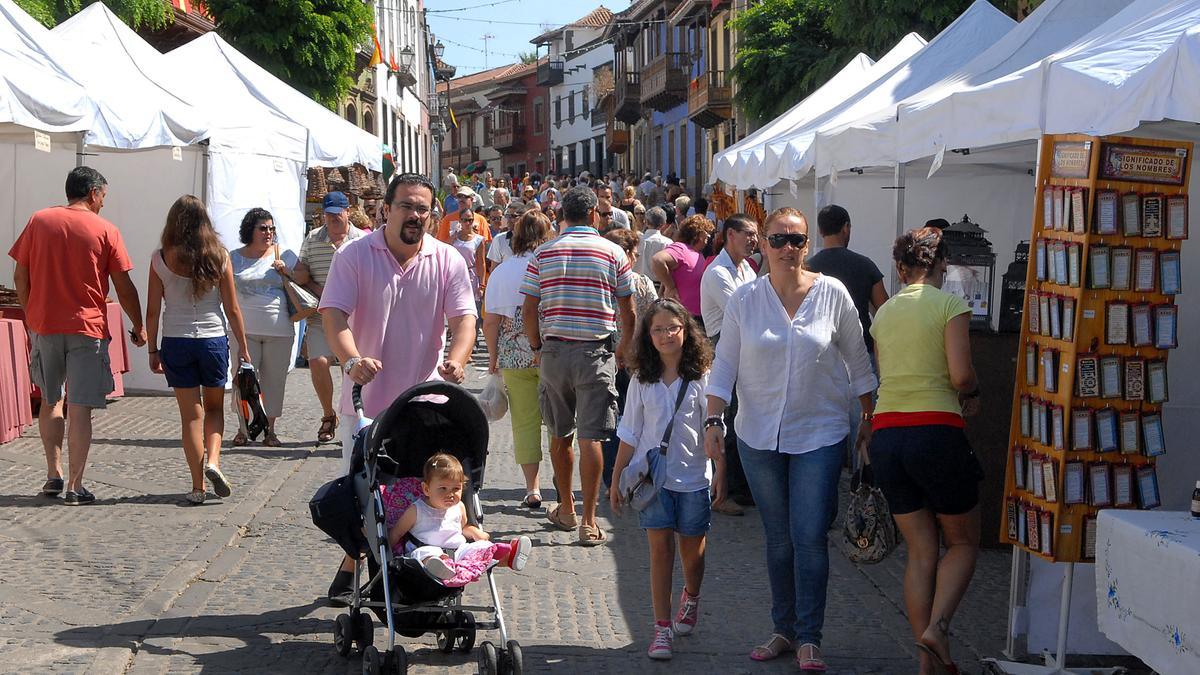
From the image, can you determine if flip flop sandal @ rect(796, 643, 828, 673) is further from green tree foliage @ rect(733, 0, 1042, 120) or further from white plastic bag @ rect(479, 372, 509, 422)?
green tree foliage @ rect(733, 0, 1042, 120)

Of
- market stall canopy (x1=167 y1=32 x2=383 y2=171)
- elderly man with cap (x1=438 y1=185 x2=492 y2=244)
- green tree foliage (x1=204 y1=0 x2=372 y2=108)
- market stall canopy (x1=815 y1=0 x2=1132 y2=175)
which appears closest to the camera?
market stall canopy (x1=815 y1=0 x2=1132 y2=175)

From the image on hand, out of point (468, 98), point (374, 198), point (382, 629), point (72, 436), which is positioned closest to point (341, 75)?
point (374, 198)

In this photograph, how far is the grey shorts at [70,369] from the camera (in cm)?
832

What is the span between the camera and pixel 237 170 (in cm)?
1354

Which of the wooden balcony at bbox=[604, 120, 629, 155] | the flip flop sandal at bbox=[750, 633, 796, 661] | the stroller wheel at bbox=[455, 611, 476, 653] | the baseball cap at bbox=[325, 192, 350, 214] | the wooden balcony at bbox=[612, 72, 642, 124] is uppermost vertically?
the wooden balcony at bbox=[612, 72, 642, 124]

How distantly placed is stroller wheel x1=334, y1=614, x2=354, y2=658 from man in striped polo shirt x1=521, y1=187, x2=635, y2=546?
249 centimetres

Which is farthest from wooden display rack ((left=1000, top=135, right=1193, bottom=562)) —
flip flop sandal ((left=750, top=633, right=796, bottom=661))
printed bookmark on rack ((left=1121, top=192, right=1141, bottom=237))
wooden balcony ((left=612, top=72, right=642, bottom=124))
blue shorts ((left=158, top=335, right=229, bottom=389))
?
wooden balcony ((left=612, top=72, right=642, bottom=124))

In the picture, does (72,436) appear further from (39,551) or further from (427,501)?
(427,501)

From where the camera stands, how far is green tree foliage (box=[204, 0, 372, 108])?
25734 mm

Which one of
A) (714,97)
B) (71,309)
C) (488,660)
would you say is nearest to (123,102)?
(71,309)

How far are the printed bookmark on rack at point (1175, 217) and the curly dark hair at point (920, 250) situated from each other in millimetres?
848

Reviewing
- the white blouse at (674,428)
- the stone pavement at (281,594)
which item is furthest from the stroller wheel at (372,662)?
the white blouse at (674,428)

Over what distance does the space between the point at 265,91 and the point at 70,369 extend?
7.82m

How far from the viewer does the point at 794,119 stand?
48.6ft
